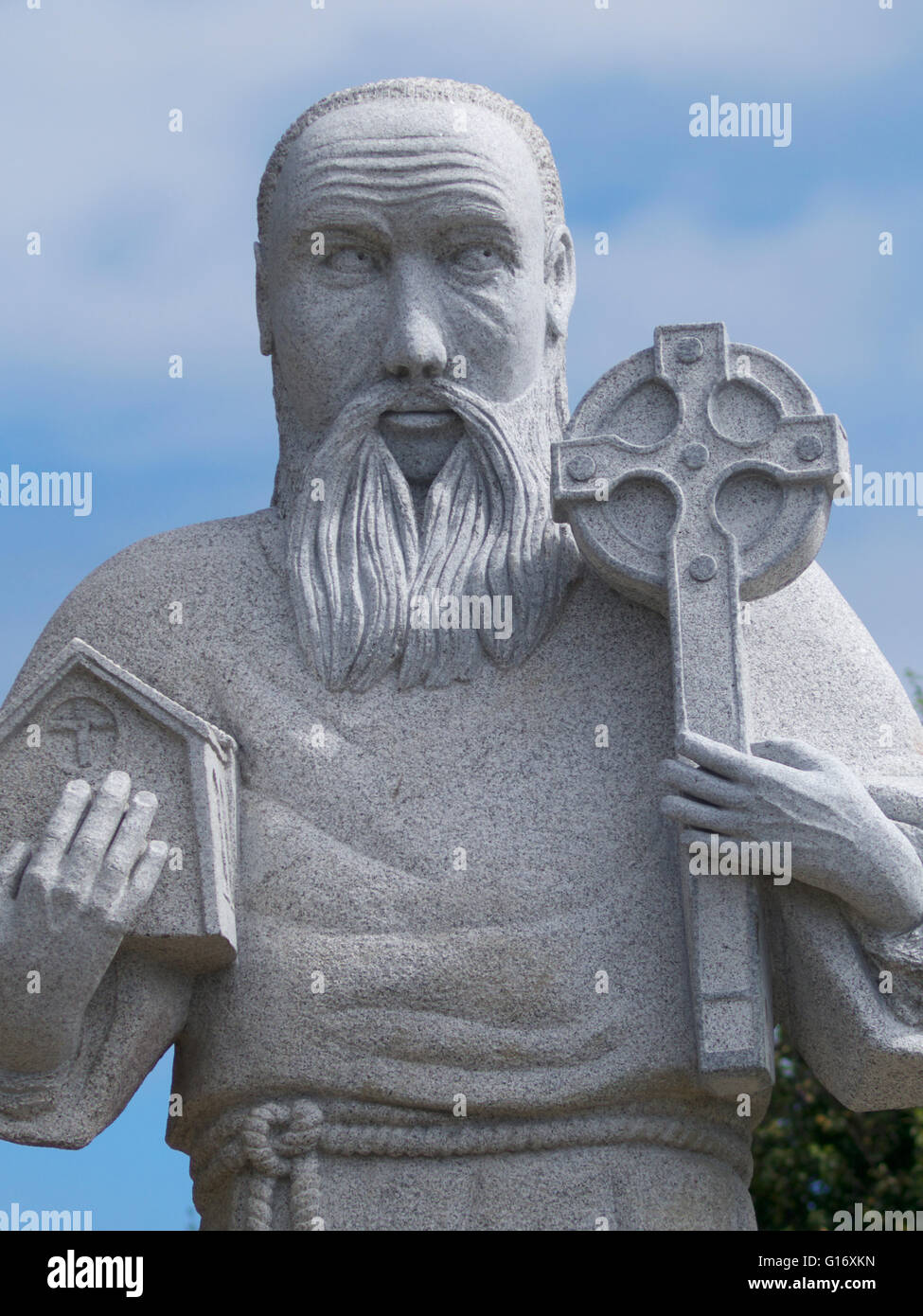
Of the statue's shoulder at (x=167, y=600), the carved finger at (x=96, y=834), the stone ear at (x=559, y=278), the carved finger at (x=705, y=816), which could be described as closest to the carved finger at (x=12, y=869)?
the carved finger at (x=96, y=834)

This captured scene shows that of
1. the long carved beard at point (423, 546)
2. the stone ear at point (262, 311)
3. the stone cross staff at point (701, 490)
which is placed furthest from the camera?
the stone ear at point (262, 311)

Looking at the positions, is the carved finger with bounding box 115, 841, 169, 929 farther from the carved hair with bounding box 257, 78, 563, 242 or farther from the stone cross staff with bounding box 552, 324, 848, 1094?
the carved hair with bounding box 257, 78, 563, 242

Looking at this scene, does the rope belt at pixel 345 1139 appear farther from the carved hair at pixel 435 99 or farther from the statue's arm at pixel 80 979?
the carved hair at pixel 435 99

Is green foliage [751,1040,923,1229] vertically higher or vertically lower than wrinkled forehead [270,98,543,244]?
lower

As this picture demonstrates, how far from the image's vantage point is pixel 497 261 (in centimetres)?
729

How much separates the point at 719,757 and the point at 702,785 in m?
0.08

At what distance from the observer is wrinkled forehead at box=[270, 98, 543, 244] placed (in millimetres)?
7184

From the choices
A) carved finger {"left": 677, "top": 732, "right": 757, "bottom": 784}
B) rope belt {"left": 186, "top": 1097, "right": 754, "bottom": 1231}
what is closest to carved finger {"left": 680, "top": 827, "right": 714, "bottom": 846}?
carved finger {"left": 677, "top": 732, "right": 757, "bottom": 784}

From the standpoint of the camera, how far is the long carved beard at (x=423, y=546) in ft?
23.1

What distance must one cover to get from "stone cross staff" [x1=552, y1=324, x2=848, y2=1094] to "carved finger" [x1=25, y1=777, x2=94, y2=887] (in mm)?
1548

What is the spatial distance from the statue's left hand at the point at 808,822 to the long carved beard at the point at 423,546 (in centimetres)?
78

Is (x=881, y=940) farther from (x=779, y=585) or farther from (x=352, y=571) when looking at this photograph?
(x=352, y=571)

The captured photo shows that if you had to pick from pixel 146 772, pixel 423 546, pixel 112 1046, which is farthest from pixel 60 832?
pixel 423 546
